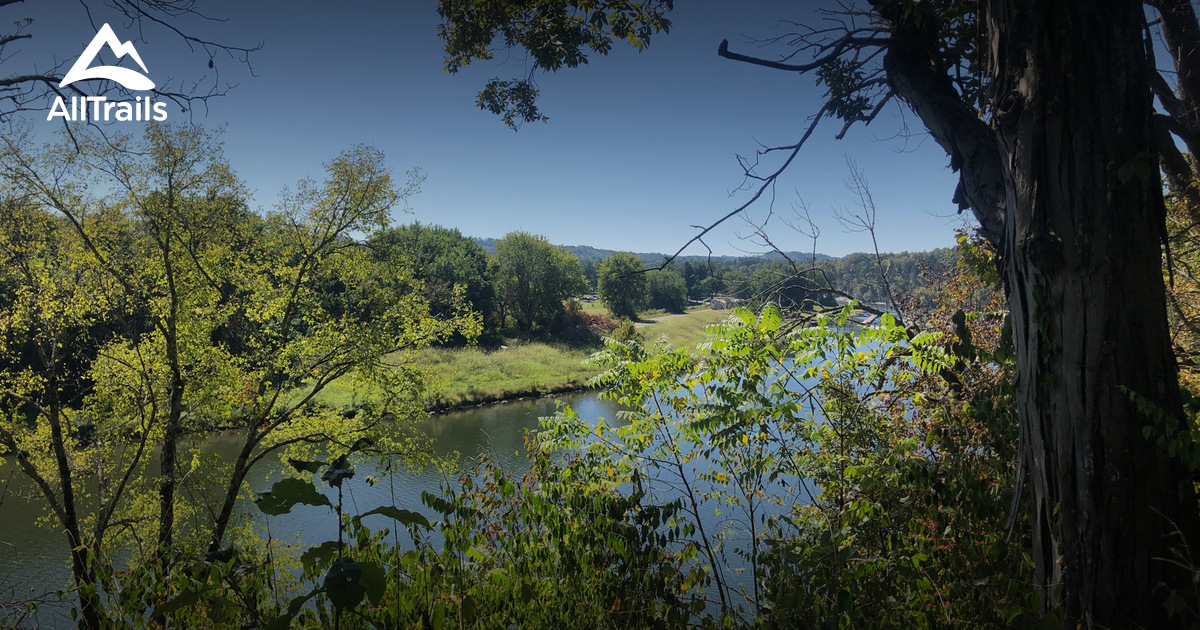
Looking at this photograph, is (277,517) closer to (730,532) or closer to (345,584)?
(730,532)

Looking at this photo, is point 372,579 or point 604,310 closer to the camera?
point 372,579

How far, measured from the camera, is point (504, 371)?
1214 inches

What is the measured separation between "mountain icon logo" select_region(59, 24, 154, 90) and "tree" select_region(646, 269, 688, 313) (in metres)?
53.3

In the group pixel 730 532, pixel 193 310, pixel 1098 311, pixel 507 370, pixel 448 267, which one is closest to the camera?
pixel 1098 311

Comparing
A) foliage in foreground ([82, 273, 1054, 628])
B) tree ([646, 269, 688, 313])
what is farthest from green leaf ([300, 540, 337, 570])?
tree ([646, 269, 688, 313])

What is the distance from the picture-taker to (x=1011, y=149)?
7.38 ft

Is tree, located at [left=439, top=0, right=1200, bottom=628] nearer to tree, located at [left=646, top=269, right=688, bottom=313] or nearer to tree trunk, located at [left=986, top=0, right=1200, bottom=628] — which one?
tree trunk, located at [left=986, top=0, right=1200, bottom=628]

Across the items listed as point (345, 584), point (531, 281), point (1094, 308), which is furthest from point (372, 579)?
point (531, 281)

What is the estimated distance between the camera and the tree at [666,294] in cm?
5672

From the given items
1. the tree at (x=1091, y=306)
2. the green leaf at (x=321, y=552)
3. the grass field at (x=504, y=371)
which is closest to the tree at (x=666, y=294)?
the grass field at (x=504, y=371)

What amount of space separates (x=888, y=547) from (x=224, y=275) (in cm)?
1063

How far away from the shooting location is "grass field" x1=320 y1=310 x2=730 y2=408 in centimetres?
2590

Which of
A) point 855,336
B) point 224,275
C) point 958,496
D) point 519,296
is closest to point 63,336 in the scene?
point 224,275

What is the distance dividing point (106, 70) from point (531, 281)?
126ft
